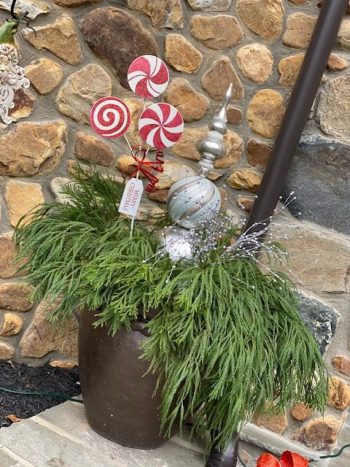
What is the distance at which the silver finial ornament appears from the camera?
5.78ft

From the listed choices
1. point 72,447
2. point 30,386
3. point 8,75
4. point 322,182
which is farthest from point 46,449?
point 322,182

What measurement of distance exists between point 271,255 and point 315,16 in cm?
77

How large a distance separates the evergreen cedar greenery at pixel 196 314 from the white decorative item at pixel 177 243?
3 centimetres

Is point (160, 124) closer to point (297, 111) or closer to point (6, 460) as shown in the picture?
point (297, 111)

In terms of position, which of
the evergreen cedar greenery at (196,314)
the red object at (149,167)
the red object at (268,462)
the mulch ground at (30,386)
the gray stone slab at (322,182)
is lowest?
the mulch ground at (30,386)

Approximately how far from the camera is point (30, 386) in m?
1.94

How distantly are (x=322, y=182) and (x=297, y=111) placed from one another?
240 mm

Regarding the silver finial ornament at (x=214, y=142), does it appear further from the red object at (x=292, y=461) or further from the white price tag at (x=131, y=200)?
the red object at (x=292, y=461)

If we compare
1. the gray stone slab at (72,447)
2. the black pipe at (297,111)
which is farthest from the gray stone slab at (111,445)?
the black pipe at (297,111)

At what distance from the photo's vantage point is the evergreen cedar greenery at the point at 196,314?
148 centimetres

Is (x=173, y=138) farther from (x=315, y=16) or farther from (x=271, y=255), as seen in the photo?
(x=315, y=16)

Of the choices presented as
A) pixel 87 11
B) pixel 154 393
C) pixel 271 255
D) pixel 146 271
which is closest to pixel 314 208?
pixel 271 255

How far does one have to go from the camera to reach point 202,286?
153 centimetres

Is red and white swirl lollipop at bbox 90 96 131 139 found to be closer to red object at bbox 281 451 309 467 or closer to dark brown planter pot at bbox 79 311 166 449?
dark brown planter pot at bbox 79 311 166 449
